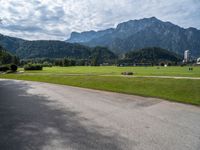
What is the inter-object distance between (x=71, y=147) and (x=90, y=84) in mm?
16847

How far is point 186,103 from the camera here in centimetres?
1243

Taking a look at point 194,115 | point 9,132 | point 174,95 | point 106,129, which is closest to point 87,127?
point 106,129

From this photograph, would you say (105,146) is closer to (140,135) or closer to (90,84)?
(140,135)

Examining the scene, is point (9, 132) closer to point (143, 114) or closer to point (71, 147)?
point (71, 147)

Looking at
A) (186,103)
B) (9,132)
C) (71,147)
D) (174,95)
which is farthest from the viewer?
(174,95)

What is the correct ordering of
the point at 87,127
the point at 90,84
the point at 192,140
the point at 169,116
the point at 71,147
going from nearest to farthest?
the point at 71,147 < the point at 192,140 < the point at 87,127 < the point at 169,116 < the point at 90,84

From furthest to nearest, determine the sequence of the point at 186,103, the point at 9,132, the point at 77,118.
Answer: the point at 186,103 < the point at 77,118 < the point at 9,132

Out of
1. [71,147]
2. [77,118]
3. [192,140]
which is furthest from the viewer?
[77,118]

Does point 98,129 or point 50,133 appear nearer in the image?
point 50,133

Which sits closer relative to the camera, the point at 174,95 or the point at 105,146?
the point at 105,146

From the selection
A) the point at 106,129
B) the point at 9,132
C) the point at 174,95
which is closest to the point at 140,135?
the point at 106,129

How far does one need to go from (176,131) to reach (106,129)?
7.21 feet

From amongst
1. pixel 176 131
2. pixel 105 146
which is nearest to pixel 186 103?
pixel 176 131

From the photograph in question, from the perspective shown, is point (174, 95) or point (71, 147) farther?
point (174, 95)
